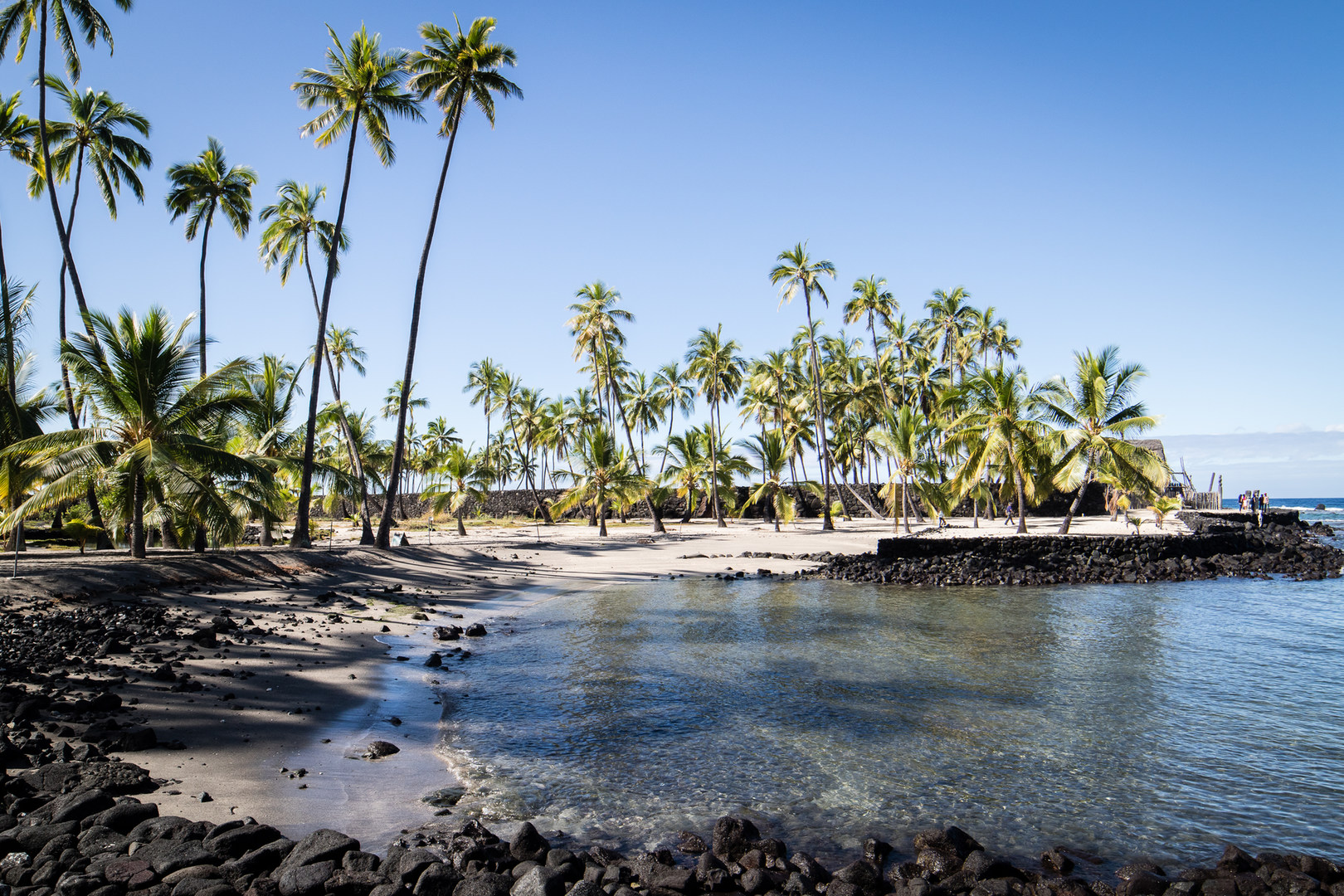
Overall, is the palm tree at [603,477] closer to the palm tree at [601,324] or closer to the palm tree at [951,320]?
the palm tree at [601,324]

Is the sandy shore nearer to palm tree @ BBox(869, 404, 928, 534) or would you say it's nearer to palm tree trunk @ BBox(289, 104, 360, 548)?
palm tree trunk @ BBox(289, 104, 360, 548)

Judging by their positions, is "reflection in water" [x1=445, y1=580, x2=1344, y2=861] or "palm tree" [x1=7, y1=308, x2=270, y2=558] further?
"palm tree" [x1=7, y1=308, x2=270, y2=558]

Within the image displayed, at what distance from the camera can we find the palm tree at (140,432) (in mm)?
16156

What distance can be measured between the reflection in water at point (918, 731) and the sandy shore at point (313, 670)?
849mm

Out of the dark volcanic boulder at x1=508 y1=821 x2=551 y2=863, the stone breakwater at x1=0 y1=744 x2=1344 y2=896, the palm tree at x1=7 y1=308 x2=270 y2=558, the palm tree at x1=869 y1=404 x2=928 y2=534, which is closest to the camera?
the stone breakwater at x1=0 y1=744 x2=1344 y2=896

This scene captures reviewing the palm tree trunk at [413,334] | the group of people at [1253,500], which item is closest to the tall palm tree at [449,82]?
the palm tree trunk at [413,334]

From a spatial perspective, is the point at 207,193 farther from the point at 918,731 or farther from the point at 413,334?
the point at 918,731

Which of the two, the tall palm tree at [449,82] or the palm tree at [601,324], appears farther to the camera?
the palm tree at [601,324]

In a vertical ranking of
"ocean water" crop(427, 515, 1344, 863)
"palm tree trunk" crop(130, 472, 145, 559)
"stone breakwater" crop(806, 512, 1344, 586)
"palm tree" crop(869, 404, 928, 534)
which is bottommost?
"ocean water" crop(427, 515, 1344, 863)

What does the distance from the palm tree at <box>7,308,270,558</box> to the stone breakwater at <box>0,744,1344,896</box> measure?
42.8ft

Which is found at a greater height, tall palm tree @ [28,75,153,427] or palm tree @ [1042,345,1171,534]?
tall palm tree @ [28,75,153,427]

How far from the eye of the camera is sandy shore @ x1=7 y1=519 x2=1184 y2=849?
6035mm

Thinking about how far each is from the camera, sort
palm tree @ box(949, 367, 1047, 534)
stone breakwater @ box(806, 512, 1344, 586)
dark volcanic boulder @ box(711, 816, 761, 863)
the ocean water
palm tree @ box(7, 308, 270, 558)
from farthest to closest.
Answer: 1. palm tree @ box(949, 367, 1047, 534)
2. stone breakwater @ box(806, 512, 1344, 586)
3. palm tree @ box(7, 308, 270, 558)
4. the ocean water
5. dark volcanic boulder @ box(711, 816, 761, 863)

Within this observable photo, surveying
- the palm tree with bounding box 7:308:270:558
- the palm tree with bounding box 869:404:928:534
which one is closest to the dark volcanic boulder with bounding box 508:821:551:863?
the palm tree with bounding box 7:308:270:558
